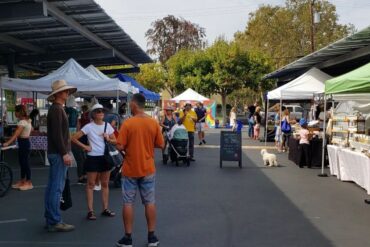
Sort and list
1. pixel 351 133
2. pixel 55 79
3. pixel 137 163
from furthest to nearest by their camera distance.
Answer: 1. pixel 55 79
2. pixel 351 133
3. pixel 137 163

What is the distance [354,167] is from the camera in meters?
10.9

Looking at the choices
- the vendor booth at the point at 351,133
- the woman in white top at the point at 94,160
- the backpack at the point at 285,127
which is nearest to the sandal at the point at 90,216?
the woman in white top at the point at 94,160

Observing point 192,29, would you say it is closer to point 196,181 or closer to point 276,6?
point 276,6

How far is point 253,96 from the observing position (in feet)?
208

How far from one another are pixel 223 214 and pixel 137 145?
2.64 m

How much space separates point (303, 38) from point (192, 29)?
1343 cm

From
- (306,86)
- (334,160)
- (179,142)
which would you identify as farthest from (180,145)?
(306,86)

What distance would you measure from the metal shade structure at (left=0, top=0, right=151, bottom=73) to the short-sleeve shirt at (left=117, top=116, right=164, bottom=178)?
7160 mm

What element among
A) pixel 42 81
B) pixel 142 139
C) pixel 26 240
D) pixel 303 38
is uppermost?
pixel 303 38

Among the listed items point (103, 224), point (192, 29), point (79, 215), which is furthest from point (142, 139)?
point (192, 29)

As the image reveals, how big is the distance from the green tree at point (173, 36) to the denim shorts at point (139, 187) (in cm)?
5393

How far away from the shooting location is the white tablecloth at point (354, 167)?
9919 millimetres

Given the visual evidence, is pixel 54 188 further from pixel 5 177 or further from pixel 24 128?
pixel 24 128

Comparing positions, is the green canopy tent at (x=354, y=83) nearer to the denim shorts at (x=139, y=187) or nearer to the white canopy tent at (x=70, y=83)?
the denim shorts at (x=139, y=187)
